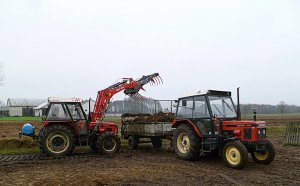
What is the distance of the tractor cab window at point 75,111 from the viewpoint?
12.7m

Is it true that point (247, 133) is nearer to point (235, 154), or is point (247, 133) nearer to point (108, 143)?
point (235, 154)

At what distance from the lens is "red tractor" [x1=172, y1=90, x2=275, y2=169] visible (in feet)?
32.2

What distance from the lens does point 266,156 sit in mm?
10211

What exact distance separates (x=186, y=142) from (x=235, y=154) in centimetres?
211

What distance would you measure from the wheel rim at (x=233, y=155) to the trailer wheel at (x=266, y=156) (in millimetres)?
1119

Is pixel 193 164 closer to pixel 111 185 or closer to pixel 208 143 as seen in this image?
pixel 208 143

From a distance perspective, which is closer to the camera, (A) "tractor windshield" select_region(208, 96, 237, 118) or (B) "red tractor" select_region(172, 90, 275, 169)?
(B) "red tractor" select_region(172, 90, 275, 169)

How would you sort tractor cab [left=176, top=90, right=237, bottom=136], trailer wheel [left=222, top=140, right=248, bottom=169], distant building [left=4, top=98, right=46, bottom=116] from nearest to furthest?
trailer wheel [left=222, top=140, right=248, bottom=169] < tractor cab [left=176, top=90, right=237, bottom=136] < distant building [left=4, top=98, right=46, bottom=116]

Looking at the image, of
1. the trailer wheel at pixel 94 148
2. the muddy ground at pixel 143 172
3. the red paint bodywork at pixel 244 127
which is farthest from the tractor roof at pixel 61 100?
the red paint bodywork at pixel 244 127

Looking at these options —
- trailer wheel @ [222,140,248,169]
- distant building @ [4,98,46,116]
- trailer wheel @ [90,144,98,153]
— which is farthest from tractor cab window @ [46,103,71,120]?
distant building @ [4,98,46,116]

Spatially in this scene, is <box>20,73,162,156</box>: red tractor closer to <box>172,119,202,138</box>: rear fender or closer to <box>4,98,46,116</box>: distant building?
<box>172,119,202,138</box>: rear fender

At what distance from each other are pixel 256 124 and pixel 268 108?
110677 mm

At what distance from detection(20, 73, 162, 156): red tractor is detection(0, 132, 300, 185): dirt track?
2.91 feet

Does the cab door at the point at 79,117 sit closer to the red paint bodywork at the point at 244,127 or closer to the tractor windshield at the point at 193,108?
the tractor windshield at the point at 193,108
